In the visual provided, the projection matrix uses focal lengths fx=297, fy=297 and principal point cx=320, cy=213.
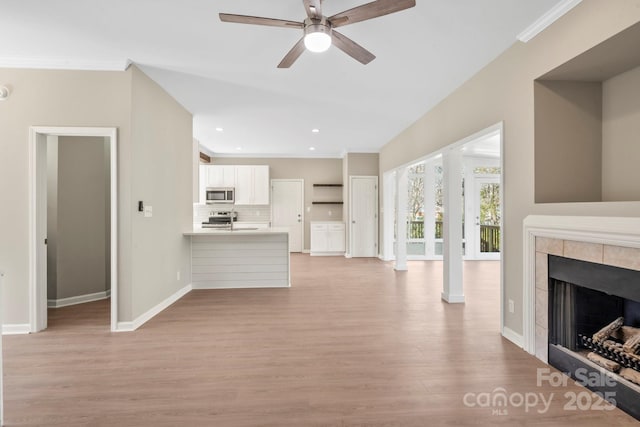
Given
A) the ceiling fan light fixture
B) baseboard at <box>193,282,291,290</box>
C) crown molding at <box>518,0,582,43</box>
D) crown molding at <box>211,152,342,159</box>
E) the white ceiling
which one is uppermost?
crown molding at <box>211,152,342,159</box>

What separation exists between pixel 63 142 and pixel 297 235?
218 inches

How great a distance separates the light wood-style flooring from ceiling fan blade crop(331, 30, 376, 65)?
2.48m

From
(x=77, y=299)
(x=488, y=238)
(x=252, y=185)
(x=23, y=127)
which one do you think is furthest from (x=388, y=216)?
(x=23, y=127)

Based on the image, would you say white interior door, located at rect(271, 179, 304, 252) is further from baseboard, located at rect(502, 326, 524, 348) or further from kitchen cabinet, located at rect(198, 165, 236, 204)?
baseboard, located at rect(502, 326, 524, 348)

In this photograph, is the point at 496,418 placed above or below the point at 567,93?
below

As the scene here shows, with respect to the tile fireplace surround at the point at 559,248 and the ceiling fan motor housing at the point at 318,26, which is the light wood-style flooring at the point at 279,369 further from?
the ceiling fan motor housing at the point at 318,26

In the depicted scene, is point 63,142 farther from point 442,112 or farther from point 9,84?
point 442,112

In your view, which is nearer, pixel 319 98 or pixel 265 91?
pixel 265 91

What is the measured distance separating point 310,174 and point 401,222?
10.9 ft

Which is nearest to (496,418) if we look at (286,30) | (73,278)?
(286,30)

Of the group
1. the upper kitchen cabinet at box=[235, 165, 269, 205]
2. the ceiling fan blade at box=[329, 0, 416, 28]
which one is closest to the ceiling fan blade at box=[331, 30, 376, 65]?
the ceiling fan blade at box=[329, 0, 416, 28]

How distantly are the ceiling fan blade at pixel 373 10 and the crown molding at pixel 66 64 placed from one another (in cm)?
238

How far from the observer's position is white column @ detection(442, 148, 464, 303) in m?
3.99

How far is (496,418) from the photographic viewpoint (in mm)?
1776
